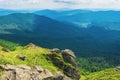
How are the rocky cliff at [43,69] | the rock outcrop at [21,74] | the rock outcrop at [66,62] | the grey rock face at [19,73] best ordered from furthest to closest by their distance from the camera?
the rock outcrop at [66,62] → the rocky cliff at [43,69] → the rock outcrop at [21,74] → the grey rock face at [19,73]

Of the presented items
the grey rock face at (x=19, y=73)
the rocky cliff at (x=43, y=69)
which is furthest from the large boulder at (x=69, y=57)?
the grey rock face at (x=19, y=73)

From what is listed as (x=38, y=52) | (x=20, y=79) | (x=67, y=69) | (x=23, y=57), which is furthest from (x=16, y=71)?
(x=38, y=52)

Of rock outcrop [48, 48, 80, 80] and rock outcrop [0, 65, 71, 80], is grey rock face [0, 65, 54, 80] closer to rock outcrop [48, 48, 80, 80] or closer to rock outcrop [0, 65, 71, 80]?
rock outcrop [0, 65, 71, 80]

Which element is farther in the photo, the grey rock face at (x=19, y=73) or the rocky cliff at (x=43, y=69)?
the rocky cliff at (x=43, y=69)

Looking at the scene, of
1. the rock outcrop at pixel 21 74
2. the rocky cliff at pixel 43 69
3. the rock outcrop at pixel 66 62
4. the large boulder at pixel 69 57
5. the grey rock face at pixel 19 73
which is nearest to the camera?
the grey rock face at pixel 19 73

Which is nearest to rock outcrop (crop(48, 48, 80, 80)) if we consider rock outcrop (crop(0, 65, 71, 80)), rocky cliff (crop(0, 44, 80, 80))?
rocky cliff (crop(0, 44, 80, 80))

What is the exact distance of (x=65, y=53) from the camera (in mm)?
188250

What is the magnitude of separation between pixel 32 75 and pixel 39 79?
3930 millimetres

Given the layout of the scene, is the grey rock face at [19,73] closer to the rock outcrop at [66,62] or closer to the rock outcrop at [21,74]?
the rock outcrop at [21,74]

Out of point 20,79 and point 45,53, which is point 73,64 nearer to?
point 45,53

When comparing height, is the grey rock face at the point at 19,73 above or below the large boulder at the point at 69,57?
above

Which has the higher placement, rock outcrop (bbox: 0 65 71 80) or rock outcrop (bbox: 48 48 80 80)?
rock outcrop (bbox: 0 65 71 80)

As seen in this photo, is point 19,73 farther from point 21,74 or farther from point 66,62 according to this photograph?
point 66,62

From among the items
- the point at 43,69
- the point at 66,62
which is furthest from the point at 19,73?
the point at 66,62
